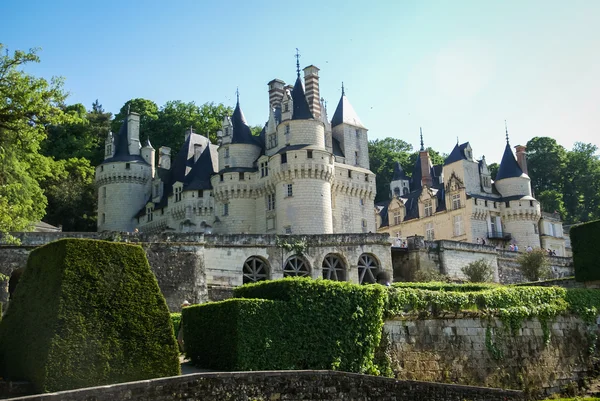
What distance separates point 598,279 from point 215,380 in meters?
17.5

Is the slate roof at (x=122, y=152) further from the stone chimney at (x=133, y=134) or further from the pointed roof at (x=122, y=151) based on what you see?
the stone chimney at (x=133, y=134)

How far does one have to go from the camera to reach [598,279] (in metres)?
25.7

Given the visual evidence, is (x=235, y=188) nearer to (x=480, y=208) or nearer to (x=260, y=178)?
(x=260, y=178)

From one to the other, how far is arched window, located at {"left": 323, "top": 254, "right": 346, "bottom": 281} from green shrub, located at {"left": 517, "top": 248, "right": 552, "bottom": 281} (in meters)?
11.9

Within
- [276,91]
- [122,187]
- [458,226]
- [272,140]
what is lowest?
[458,226]

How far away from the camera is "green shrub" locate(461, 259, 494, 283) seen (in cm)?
3853

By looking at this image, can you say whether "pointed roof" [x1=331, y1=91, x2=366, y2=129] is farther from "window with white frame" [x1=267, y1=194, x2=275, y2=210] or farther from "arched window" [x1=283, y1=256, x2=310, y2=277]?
"arched window" [x1=283, y1=256, x2=310, y2=277]

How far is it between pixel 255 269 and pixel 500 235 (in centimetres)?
2416

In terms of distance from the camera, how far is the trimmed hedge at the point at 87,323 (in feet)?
40.3

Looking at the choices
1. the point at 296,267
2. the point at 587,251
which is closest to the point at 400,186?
the point at 296,267

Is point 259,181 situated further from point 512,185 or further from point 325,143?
point 512,185

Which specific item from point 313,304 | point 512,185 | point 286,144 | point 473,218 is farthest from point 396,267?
point 313,304

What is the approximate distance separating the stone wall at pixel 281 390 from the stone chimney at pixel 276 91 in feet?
114

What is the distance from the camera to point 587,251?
1025 inches
